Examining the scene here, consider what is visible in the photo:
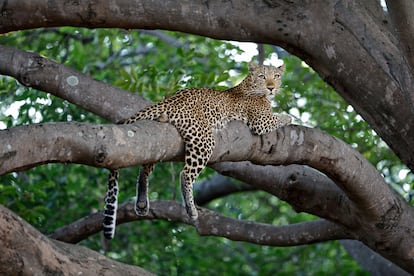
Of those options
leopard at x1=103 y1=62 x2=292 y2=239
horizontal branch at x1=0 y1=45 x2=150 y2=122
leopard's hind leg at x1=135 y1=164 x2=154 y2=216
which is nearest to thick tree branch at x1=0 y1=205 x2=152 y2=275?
leopard at x1=103 y1=62 x2=292 y2=239

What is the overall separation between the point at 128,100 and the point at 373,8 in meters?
2.16

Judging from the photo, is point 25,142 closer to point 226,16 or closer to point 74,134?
point 74,134

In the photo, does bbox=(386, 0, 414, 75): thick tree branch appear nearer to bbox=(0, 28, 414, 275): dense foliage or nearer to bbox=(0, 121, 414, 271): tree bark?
bbox=(0, 121, 414, 271): tree bark

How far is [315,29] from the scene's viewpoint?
254 inches

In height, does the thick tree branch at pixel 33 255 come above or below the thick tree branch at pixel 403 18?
below

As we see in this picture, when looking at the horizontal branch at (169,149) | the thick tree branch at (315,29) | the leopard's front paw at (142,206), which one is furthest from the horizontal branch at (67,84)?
the horizontal branch at (169,149)

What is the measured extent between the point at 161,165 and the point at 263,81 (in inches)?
107

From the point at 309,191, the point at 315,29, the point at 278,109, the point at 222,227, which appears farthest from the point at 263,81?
the point at 278,109

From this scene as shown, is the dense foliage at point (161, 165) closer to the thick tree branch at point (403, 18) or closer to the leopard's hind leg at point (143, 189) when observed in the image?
the leopard's hind leg at point (143, 189)

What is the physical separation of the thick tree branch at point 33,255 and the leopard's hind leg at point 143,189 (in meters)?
0.90

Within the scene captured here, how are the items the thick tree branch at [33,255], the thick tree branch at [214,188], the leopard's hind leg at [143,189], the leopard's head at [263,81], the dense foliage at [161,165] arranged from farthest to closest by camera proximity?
1. the thick tree branch at [214,188]
2. the dense foliage at [161,165]
3. the leopard's head at [263,81]
4. the leopard's hind leg at [143,189]
5. the thick tree branch at [33,255]

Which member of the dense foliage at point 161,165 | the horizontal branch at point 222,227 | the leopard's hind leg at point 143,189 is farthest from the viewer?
the dense foliage at point 161,165

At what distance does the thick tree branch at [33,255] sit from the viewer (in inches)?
198

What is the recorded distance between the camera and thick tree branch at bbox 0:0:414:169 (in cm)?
641
